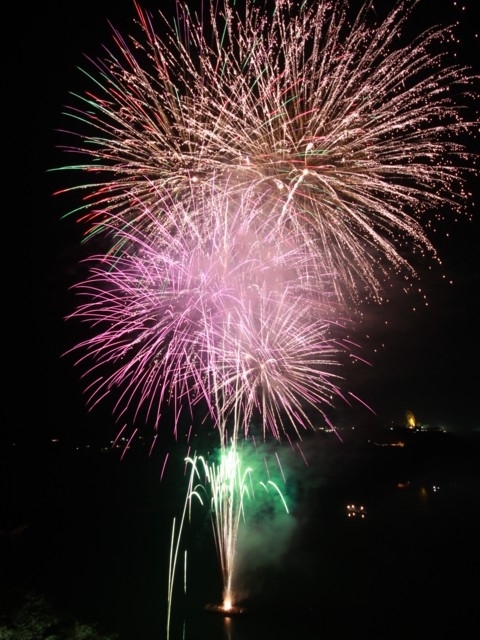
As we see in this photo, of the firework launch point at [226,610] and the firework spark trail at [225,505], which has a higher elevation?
the firework spark trail at [225,505]

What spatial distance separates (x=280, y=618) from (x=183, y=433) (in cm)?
2298

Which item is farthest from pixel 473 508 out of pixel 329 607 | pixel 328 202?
pixel 328 202

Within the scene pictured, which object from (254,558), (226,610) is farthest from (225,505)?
(254,558)

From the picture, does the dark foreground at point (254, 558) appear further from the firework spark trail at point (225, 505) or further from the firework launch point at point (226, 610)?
the firework spark trail at point (225, 505)

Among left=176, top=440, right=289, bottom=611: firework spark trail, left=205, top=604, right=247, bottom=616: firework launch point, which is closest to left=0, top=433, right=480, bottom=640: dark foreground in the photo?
left=205, top=604, right=247, bottom=616: firework launch point

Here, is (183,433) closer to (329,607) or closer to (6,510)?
(6,510)

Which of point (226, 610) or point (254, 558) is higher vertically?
point (254, 558)

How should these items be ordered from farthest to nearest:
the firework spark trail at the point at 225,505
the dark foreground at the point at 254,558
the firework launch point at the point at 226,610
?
the firework spark trail at the point at 225,505
the firework launch point at the point at 226,610
the dark foreground at the point at 254,558

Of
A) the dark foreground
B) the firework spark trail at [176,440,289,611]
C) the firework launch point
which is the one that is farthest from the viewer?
the firework spark trail at [176,440,289,611]

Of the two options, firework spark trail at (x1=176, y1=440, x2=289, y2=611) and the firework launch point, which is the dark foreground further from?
firework spark trail at (x1=176, y1=440, x2=289, y2=611)

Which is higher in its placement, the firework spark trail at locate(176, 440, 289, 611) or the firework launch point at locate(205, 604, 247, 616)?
the firework spark trail at locate(176, 440, 289, 611)

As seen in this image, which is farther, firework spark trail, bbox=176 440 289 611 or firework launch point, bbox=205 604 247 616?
firework spark trail, bbox=176 440 289 611

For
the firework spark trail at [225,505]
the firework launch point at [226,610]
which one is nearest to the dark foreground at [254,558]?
the firework launch point at [226,610]

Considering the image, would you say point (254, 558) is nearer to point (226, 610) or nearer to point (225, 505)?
point (226, 610)
